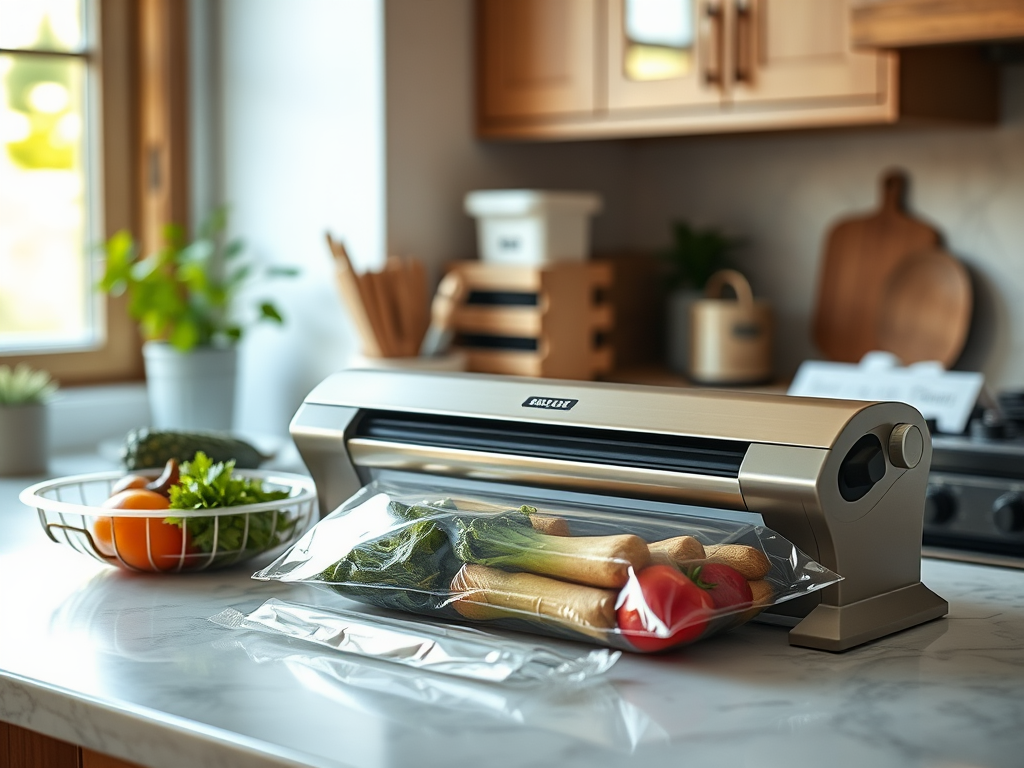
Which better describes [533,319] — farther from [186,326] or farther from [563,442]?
[563,442]

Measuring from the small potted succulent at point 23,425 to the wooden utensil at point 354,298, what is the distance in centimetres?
53

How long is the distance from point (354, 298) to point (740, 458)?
1280mm

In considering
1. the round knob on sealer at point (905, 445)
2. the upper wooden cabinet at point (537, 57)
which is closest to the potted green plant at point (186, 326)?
the upper wooden cabinet at point (537, 57)

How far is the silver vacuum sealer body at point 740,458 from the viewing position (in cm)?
107

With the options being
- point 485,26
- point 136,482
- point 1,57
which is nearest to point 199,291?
point 1,57

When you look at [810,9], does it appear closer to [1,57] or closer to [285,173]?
[285,173]

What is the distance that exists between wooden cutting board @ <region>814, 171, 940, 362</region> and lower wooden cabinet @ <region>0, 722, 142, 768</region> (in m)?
1.81

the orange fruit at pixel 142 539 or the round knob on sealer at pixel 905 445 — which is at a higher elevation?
the round knob on sealer at pixel 905 445

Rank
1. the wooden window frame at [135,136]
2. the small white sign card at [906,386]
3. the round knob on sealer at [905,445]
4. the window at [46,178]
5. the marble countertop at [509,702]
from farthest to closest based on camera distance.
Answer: the wooden window frame at [135,136], the window at [46,178], the small white sign card at [906,386], the round knob on sealer at [905,445], the marble countertop at [509,702]

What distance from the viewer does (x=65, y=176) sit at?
8.29 feet

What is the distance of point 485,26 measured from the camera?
8.29ft

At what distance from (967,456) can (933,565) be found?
0.51 meters

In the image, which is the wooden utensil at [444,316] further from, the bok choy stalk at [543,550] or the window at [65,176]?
the bok choy stalk at [543,550]

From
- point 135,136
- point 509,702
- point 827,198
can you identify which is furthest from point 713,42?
point 509,702
